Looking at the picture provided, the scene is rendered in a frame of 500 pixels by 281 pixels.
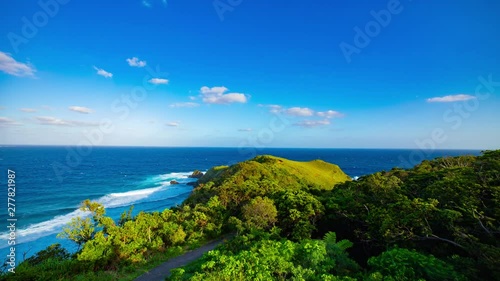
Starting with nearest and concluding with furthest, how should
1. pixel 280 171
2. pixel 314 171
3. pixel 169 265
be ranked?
pixel 169 265 < pixel 280 171 < pixel 314 171

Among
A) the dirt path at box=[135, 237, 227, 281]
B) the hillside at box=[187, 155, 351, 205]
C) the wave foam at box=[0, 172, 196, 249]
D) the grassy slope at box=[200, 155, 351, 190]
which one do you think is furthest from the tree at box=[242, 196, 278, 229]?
the wave foam at box=[0, 172, 196, 249]

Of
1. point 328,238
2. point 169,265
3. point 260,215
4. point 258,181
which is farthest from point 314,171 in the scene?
point 169,265

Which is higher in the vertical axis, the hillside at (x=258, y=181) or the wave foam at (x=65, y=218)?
the hillside at (x=258, y=181)

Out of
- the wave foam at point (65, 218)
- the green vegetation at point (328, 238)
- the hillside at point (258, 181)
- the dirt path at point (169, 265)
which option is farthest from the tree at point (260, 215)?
the wave foam at point (65, 218)

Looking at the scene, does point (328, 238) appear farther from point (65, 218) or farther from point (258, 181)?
point (65, 218)

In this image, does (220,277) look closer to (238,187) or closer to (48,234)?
(238,187)

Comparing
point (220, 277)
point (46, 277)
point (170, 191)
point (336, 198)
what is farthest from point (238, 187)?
point (170, 191)

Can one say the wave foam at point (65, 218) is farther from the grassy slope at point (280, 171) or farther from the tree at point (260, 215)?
the tree at point (260, 215)

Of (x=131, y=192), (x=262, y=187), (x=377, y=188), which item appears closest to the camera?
(x=377, y=188)

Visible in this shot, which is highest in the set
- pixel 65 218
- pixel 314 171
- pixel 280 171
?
pixel 280 171
